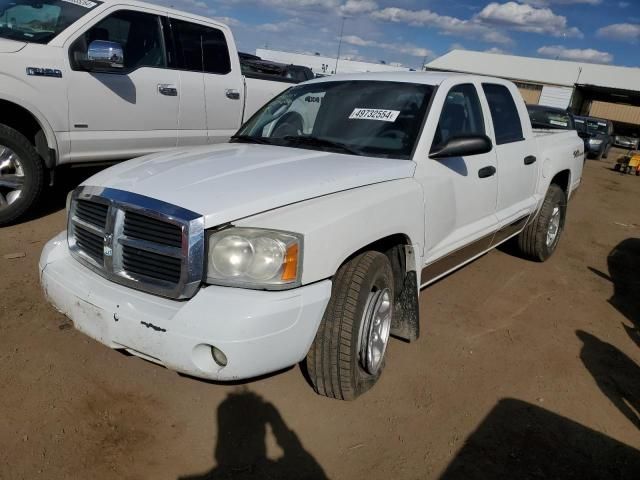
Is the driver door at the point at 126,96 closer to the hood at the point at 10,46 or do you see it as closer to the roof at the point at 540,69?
the hood at the point at 10,46

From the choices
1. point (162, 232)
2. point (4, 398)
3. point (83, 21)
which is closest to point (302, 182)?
point (162, 232)

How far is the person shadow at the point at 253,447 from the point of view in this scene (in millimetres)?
2307

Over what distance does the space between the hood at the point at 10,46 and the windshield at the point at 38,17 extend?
126 mm

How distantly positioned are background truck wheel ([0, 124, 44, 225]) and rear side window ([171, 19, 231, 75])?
1.88 m

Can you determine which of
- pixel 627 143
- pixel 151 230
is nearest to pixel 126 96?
pixel 151 230

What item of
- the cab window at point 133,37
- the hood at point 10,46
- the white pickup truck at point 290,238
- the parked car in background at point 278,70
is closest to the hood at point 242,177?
the white pickup truck at point 290,238

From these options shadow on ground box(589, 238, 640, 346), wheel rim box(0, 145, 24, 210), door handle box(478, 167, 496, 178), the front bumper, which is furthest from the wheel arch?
shadow on ground box(589, 238, 640, 346)

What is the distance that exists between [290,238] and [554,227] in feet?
13.8

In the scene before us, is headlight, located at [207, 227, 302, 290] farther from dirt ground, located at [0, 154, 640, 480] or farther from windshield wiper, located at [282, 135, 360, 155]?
windshield wiper, located at [282, 135, 360, 155]

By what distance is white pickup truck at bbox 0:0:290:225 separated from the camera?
15.1 ft

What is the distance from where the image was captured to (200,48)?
19.6 ft

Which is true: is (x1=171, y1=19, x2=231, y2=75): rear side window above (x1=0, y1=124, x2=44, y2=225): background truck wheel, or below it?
above

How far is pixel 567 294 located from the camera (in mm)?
4754

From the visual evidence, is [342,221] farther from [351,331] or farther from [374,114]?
[374,114]
